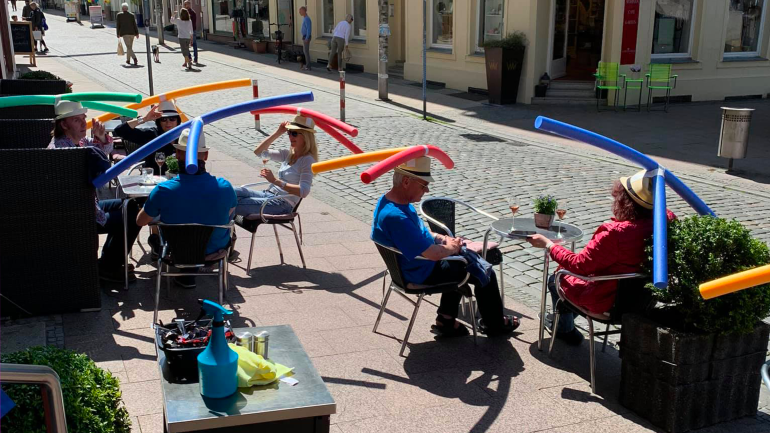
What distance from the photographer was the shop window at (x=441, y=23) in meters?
21.7

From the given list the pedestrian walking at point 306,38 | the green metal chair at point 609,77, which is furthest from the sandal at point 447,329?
the pedestrian walking at point 306,38

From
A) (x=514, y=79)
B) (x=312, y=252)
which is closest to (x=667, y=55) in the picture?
(x=514, y=79)

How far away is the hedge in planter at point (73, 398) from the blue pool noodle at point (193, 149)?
1942 mm

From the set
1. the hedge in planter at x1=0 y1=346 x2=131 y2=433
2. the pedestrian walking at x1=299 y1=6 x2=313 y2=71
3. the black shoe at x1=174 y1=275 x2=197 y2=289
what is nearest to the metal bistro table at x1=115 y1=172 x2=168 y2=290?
the black shoe at x1=174 y1=275 x2=197 y2=289

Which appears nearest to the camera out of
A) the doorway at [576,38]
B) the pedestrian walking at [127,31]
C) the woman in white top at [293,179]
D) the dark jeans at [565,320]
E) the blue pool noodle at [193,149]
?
the blue pool noodle at [193,149]

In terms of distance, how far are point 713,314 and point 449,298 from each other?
2.03 meters

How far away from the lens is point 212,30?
3812cm

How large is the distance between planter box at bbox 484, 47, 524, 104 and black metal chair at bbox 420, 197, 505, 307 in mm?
12318

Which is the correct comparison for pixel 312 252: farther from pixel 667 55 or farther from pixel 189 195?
pixel 667 55

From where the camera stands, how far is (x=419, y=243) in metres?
5.43

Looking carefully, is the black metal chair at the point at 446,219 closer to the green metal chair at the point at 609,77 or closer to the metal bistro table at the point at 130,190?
the metal bistro table at the point at 130,190

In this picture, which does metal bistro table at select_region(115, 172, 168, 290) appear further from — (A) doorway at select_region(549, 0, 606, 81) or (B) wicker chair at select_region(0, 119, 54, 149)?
(A) doorway at select_region(549, 0, 606, 81)

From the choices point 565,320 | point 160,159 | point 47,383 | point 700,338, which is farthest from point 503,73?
point 47,383

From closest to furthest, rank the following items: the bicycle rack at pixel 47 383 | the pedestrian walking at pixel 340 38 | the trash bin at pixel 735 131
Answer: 1. the bicycle rack at pixel 47 383
2. the trash bin at pixel 735 131
3. the pedestrian walking at pixel 340 38
